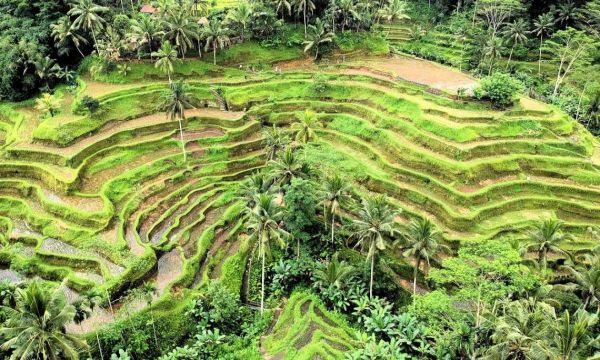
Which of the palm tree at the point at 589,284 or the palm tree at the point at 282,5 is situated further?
the palm tree at the point at 282,5

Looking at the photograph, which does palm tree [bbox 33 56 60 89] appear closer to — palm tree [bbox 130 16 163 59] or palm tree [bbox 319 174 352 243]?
palm tree [bbox 130 16 163 59]

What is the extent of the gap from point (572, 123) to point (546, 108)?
2956mm

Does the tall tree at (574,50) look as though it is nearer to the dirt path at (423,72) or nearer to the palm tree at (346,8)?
the dirt path at (423,72)

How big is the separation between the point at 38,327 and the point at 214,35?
40918mm

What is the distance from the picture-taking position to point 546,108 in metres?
49.5

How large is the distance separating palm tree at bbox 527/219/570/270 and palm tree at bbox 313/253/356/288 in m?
13.0

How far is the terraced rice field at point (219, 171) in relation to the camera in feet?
117

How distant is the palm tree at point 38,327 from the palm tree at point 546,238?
29.9 m

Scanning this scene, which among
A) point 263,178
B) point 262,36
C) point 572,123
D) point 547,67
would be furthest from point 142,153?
point 547,67

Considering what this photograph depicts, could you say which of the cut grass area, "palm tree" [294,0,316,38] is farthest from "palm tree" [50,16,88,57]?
the cut grass area

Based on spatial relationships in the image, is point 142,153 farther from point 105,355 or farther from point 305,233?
point 105,355

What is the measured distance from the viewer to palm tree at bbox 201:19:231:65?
56094 mm

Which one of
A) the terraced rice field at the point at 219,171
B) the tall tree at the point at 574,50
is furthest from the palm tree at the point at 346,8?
the tall tree at the point at 574,50

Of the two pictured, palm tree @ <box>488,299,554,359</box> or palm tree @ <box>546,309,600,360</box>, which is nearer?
palm tree @ <box>546,309,600,360</box>
